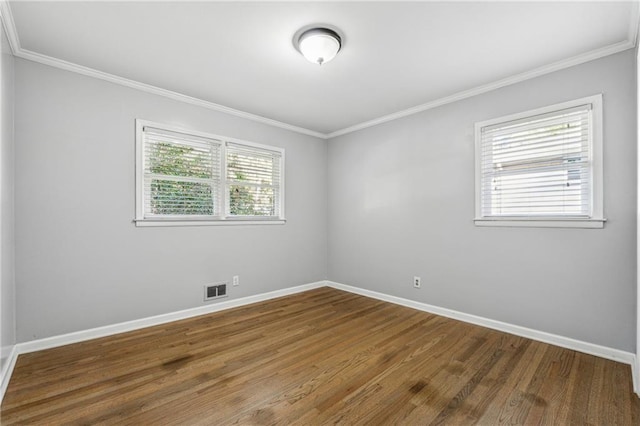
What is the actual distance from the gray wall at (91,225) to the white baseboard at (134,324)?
5cm

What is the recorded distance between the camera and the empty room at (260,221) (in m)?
2.06

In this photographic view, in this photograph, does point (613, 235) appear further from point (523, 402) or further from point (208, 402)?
point (208, 402)

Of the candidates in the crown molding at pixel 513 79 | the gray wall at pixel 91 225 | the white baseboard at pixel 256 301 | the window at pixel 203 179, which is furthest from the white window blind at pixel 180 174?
the crown molding at pixel 513 79

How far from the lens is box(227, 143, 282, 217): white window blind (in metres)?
4.00

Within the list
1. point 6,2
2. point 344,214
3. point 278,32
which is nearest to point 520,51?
point 278,32

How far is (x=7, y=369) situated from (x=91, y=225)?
1.25 m

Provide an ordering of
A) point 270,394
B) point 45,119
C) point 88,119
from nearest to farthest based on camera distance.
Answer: point 270,394, point 45,119, point 88,119

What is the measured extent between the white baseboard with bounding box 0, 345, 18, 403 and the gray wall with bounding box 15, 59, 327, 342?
180 millimetres

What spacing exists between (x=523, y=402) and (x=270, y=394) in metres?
1.65

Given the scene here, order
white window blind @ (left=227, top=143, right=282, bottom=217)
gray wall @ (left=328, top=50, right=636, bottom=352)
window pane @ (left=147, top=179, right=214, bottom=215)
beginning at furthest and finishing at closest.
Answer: white window blind @ (left=227, top=143, right=282, bottom=217), window pane @ (left=147, top=179, right=214, bottom=215), gray wall @ (left=328, top=50, right=636, bottom=352)

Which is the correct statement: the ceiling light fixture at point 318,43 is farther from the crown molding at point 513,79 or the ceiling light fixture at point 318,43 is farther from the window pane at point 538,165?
the window pane at point 538,165

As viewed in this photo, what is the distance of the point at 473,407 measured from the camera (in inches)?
74.7

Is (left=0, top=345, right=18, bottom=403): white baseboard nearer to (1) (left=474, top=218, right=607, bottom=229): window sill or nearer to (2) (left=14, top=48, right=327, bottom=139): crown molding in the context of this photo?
(2) (left=14, top=48, right=327, bottom=139): crown molding

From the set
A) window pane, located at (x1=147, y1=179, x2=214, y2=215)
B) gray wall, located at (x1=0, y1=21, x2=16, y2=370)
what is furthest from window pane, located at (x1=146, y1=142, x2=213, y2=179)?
gray wall, located at (x1=0, y1=21, x2=16, y2=370)
